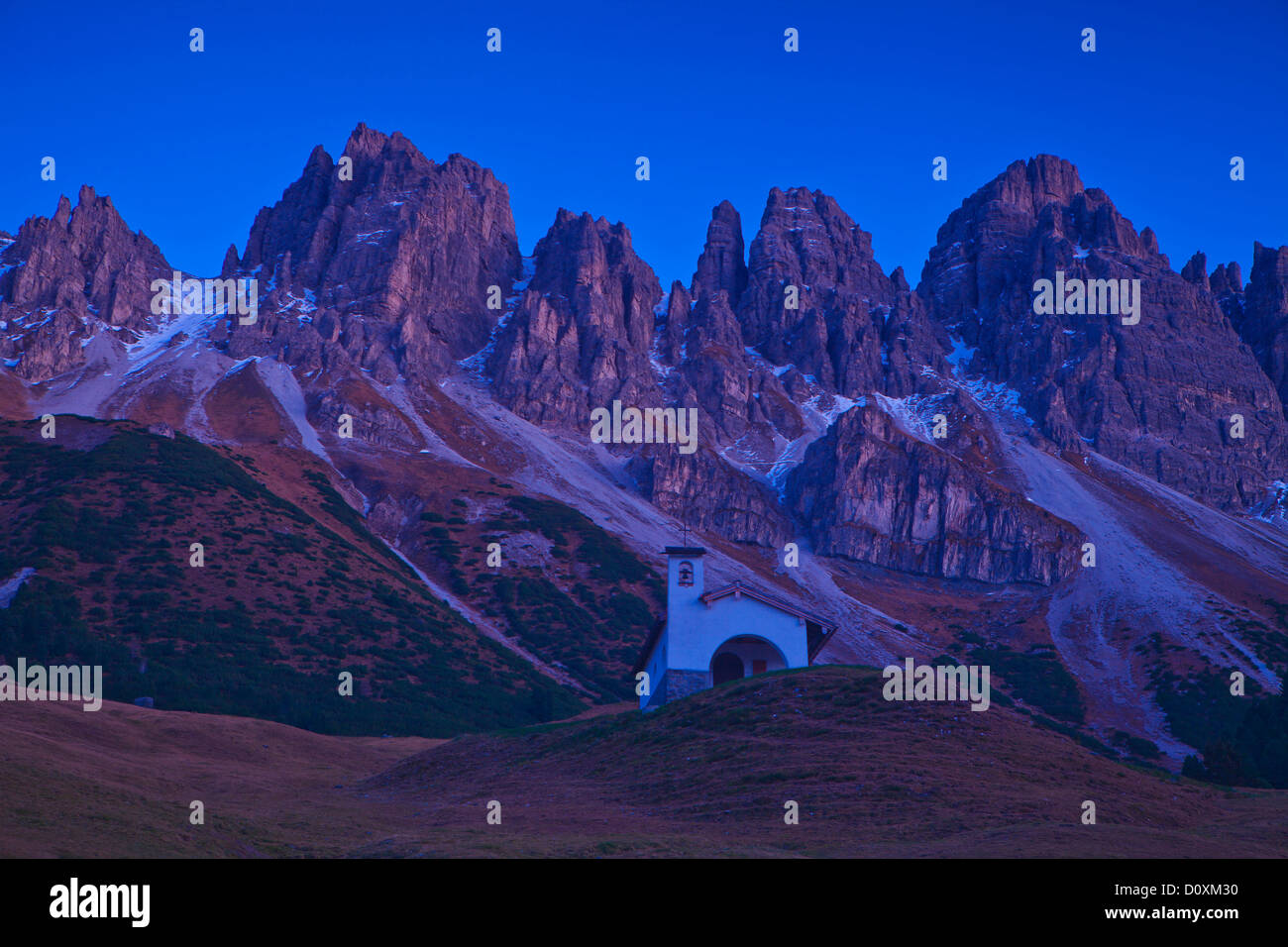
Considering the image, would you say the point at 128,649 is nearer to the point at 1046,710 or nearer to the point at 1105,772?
the point at 1105,772

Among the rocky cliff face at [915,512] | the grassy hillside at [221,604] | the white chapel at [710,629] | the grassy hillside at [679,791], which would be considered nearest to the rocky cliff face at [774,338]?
the rocky cliff face at [915,512]

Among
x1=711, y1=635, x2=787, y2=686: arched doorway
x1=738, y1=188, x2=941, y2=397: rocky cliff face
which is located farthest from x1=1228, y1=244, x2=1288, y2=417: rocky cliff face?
x1=711, y1=635, x2=787, y2=686: arched doorway

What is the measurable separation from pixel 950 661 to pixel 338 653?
153 ft

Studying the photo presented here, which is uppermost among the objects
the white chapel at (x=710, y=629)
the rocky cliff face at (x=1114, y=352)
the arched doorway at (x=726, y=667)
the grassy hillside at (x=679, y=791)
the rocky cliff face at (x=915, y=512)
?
the rocky cliff face at (x=1114, y=352)

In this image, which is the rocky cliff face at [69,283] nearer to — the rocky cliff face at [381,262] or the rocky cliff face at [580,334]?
the rocky cliff face at [381,262]

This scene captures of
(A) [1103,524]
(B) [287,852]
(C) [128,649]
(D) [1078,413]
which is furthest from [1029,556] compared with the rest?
(B) [287,852]

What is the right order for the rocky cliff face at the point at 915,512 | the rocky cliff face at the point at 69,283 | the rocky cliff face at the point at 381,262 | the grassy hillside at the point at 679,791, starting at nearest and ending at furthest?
the grassy hillside at the point at 679,791
the rocky cliff face at the point at 915,512
the rocky cliff face at the point at 69,283
the rocky cliff face at the point at 381,262

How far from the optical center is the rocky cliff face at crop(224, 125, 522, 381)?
138875 mm

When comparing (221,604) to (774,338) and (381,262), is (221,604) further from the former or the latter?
(774,338)

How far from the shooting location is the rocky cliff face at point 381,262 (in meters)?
139

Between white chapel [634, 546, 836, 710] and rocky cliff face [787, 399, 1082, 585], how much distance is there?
3264 inches

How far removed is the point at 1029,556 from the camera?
113 metres

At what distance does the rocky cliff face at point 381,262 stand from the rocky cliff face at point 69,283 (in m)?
17.3
